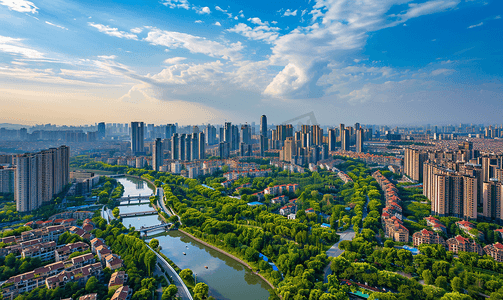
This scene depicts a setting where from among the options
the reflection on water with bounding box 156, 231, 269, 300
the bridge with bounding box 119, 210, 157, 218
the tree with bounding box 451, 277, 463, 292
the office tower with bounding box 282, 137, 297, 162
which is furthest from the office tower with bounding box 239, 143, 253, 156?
the tree with bounding box 451, 277, 463, 292

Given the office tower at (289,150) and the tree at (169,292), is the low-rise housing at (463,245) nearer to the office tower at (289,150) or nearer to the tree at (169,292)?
the tree at (169,292)

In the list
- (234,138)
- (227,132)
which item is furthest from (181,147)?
(234,138)

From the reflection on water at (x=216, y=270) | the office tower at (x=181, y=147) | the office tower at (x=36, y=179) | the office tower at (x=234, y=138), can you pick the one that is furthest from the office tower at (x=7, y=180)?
the office tower at (x=234, y=138)

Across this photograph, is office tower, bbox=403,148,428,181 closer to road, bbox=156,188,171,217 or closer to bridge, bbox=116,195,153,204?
road, bbox=156,188,171,217

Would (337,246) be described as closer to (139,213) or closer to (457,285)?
(457,285)

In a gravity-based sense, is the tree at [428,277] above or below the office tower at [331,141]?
below

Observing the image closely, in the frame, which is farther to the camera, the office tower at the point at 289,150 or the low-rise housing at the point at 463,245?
the office tower at the point at 289,150

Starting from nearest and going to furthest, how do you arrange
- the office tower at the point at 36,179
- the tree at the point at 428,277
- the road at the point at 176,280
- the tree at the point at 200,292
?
the tree at the point at 200,292, the road at the point at 176,280, the tree at the point at 428,277, the office tower at the point at 36,179
